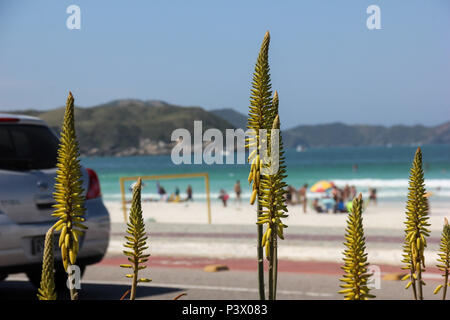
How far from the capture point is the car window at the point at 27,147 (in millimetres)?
6754

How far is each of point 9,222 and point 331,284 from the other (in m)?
5.10

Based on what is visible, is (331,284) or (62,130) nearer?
(62,130)

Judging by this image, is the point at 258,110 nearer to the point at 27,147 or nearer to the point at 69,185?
the point at 69,185

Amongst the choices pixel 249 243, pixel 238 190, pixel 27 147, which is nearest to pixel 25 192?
pixel 27 147

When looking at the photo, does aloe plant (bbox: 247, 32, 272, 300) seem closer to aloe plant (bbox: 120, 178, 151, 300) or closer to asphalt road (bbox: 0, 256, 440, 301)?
aloe plant (bbox: 120, 178, 151, 300)

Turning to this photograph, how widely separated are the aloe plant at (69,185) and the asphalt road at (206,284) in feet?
22.3

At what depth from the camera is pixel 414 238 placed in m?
1.17

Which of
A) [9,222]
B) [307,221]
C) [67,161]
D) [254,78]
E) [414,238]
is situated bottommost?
[307,221]

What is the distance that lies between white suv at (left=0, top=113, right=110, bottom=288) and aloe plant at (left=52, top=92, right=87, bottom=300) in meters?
5.50

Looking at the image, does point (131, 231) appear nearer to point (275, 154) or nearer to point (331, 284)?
point (275, 154)

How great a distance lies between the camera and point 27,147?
729 cm

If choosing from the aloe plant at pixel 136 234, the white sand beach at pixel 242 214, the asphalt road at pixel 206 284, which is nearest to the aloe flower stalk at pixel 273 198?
the aloe plant at pixel 136 234

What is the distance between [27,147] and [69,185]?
651 cm
